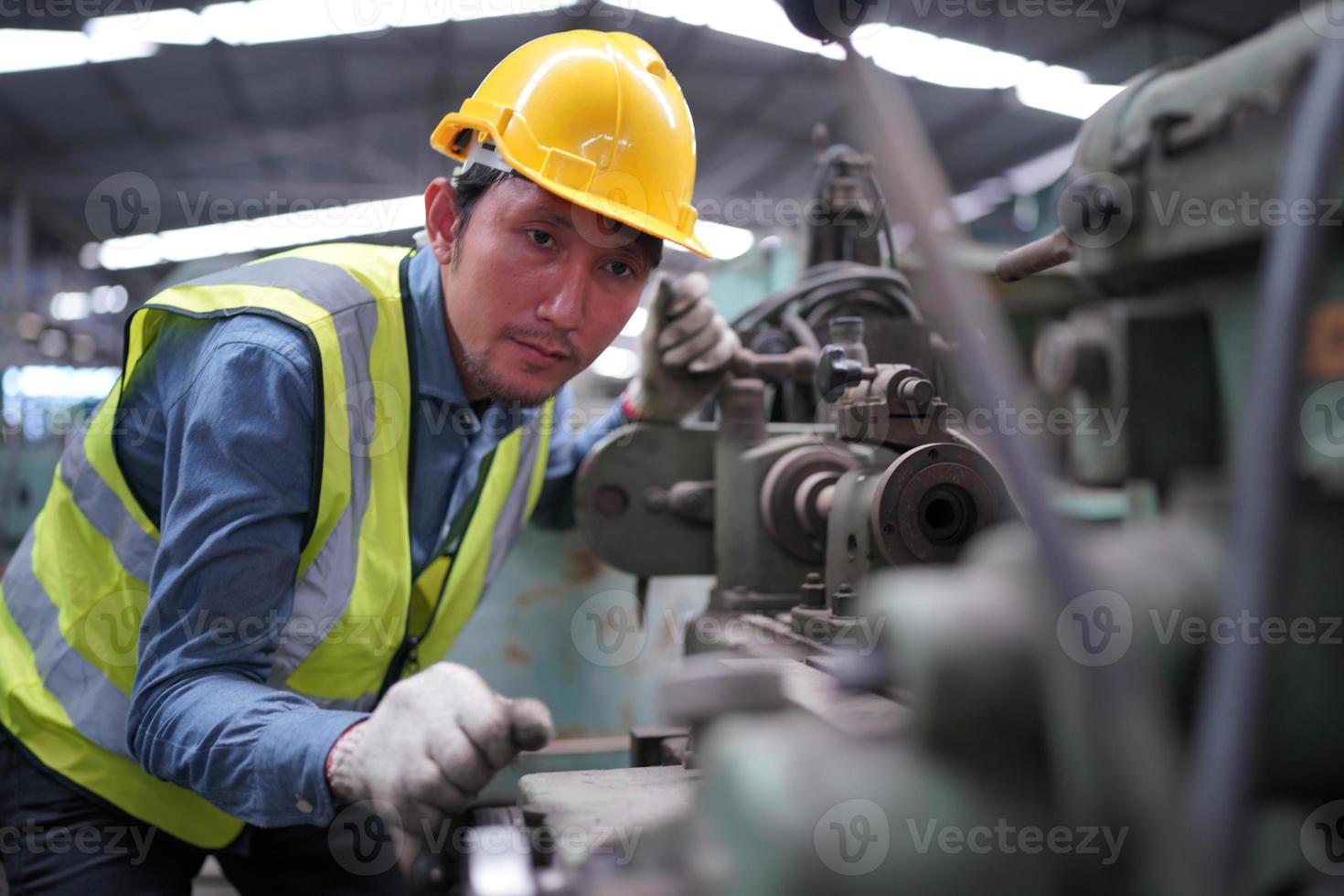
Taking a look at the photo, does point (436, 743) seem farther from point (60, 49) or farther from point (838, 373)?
point (60, 49)

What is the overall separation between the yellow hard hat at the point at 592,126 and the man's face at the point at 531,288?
4cm

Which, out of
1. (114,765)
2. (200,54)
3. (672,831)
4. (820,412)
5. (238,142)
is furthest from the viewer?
(238,142)

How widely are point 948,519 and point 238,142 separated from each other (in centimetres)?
831

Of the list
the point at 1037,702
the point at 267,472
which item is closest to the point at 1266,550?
the point at 1037,702

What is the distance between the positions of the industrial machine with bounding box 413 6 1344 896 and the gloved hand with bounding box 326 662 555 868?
0.21 ft

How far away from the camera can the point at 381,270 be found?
4.59 ft

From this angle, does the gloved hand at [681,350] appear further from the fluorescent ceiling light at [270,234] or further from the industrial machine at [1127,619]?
the fluorescent ceiling light at [270,234]

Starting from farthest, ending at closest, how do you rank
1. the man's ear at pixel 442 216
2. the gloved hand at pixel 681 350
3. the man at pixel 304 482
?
the gloved hand at pixel 681 350, the man's ear at pixel 442 216, the man at pixel 304 482

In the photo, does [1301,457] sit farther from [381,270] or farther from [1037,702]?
[381,270]

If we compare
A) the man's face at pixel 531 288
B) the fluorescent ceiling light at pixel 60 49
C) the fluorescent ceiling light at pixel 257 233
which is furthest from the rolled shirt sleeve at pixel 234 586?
the fluorescent ceiling light at pixel 257 233

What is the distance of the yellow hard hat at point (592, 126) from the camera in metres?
1.32

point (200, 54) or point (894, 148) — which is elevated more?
point (200, 54)

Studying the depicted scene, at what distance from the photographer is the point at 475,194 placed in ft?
4.49

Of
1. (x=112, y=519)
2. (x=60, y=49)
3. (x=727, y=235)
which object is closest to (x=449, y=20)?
(x=60, y=49)
